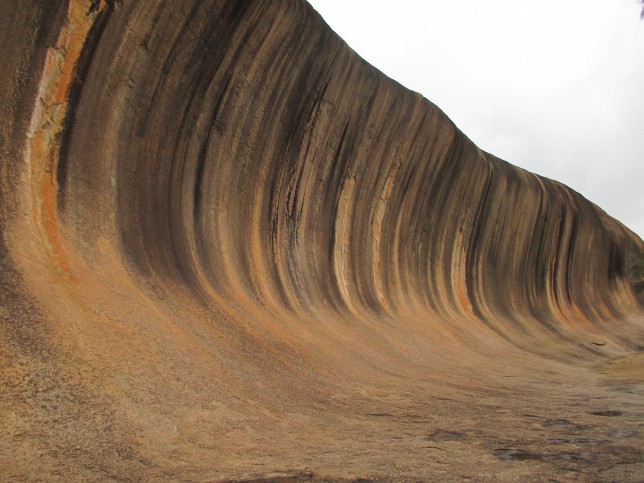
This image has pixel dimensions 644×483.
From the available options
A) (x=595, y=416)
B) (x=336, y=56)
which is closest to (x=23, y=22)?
(x=336, y=56)

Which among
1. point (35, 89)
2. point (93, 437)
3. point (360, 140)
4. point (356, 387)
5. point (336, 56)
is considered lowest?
point (93, 437)

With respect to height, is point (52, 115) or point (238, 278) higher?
point (52, 115)

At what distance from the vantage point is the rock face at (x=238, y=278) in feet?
11.1

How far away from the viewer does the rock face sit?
134 inches

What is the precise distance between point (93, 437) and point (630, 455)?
279 cm

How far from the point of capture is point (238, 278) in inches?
273

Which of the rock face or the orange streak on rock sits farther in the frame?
the orange streak on rock

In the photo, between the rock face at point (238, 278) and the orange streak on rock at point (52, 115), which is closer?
the rock face at point (238, 278)

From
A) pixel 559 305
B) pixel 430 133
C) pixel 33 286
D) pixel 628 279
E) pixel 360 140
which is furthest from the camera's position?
pixel 628 279

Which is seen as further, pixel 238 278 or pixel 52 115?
pixel 238 278

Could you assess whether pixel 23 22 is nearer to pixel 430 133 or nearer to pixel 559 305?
pixel 430 133

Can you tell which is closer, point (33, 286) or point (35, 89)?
point (33, 286)

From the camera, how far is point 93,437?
317 cm

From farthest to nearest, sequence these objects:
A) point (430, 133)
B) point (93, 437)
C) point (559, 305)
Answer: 1. point (559, 305)
2. point (430, 133)
3. point (93, 437)
